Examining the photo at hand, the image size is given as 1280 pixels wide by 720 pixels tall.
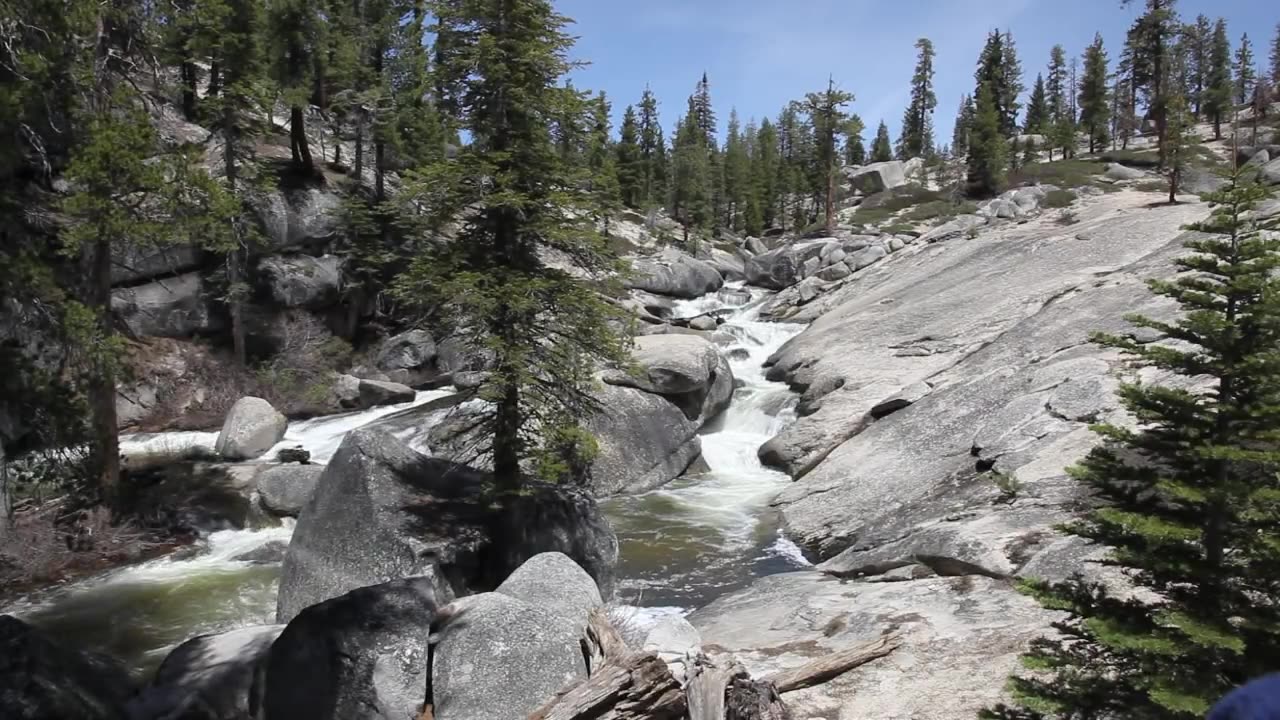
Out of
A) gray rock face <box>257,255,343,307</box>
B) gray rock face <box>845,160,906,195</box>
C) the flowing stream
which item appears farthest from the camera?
gray rock face <box>845,160,906,195</box>

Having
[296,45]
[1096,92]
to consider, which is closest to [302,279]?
[296,45]

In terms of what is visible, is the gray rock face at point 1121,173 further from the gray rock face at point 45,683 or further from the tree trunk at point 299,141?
the gray rock face at point 45,683

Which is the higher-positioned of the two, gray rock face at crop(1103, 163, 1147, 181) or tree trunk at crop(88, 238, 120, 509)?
gray rock face at crop(1103, 163, 1147, 181)

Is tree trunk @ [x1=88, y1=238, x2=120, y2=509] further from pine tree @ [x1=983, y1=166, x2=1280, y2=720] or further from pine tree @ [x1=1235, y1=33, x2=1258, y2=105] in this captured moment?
pine tree @ [x1=1235, y1=33, x2=1258, y2=105]

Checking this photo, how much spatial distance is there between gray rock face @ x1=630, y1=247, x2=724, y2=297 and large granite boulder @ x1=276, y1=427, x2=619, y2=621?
115ft

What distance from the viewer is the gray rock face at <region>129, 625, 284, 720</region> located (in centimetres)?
864

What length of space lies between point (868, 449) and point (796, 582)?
6.13 meters

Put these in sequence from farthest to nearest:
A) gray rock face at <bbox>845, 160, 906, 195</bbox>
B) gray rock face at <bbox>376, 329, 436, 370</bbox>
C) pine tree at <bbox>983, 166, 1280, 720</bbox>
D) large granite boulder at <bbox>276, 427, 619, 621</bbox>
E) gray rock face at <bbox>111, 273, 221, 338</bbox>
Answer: gray rock face at <bbox>845, 160, 906, 195</bbox>
gray rock face at <bbox>376, 329, 436, 370</bbox>
gray rock face at <bbox>111, 273, 221, 338</bbox>
large granite boulder at <bbox>276, 427, 619, 621</bbox>
pine tree at <bbox>983, 166, 1280, 720</bbox>

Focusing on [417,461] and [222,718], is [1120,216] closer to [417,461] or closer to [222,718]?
[417,461]

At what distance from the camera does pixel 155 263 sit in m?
28.2

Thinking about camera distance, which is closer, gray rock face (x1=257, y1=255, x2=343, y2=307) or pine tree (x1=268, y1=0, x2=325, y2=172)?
gray rock face (x1=257, y1=255, x2=343, y2=307)

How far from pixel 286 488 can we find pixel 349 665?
9.96 metres

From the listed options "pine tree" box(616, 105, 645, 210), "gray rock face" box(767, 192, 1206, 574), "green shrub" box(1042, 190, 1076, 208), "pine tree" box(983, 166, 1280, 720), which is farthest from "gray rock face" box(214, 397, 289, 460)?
"pine tree" box(616, 105, 645, 210)

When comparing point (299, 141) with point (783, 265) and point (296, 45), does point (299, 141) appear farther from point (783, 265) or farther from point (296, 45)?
point (783, 265)
